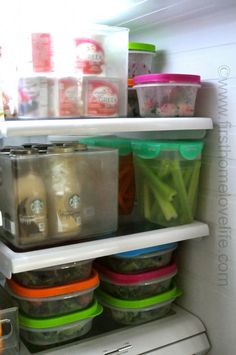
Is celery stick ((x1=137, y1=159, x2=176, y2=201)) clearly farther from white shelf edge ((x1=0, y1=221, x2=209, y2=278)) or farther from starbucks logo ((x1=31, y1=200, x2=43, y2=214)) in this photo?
starbucks logo ((x1=31, y1=200, x2=43, y2=214))

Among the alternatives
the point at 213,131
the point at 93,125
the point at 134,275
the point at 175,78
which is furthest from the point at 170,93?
the point at 134,275

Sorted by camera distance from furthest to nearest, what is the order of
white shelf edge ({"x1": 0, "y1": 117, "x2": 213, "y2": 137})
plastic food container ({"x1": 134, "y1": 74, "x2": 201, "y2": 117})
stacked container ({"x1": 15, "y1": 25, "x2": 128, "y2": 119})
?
plastic food container ({"x1": 134, "y1": 74, "x2": 201, "y2": 117})
stacked container ({"x1": 15, "y1": 25, "x2": 128, "y2": 119})
white shelf edge ({"x1": 0, "y1": 117, "x2": 213, "y2": 137})

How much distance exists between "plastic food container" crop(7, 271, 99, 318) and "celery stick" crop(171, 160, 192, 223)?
0.29m

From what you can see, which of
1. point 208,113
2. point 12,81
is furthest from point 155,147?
point 12,81

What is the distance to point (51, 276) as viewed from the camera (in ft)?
3.48

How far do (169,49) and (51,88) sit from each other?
0.42 meters

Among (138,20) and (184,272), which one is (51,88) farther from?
(184,272)

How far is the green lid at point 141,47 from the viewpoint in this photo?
125 centimetres

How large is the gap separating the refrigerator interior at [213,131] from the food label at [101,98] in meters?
0.22

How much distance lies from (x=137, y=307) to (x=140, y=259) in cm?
13

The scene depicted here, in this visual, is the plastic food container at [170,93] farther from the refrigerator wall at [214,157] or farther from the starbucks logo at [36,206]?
the starbucks logo at [36,206]

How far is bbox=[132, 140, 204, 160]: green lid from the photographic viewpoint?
3.70 ft

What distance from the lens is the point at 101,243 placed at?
104cm

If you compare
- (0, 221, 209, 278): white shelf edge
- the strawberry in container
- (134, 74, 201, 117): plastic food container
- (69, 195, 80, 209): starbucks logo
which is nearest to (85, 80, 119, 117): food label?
the strawberry in container
